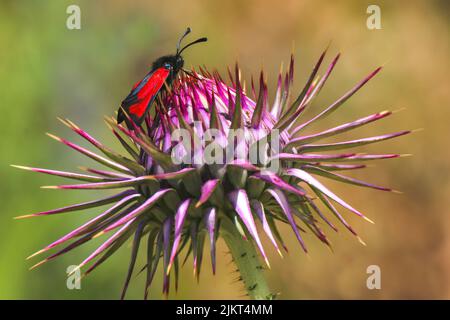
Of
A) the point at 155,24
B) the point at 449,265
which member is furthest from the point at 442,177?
the point at 155,24

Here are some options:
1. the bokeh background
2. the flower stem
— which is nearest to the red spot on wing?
the flower stem

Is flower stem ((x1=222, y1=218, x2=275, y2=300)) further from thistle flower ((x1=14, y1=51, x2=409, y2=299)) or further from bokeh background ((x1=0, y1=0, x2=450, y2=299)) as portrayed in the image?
bokeh background ((x1=0, y1=0, x2=450, y2=299))

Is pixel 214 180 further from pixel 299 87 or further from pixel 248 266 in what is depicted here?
pixel 299 87

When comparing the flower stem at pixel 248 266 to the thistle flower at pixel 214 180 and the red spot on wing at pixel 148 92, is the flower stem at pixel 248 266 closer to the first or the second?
the thistle flower at pixel 214 180

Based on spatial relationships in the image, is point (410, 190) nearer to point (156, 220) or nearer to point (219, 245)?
point (219, 245)

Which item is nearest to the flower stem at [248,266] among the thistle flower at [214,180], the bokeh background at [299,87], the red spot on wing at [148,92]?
the thistle flower at [214,180]

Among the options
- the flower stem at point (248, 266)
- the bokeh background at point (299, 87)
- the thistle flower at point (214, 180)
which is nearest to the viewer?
the thistle flower at point (214, 180)
